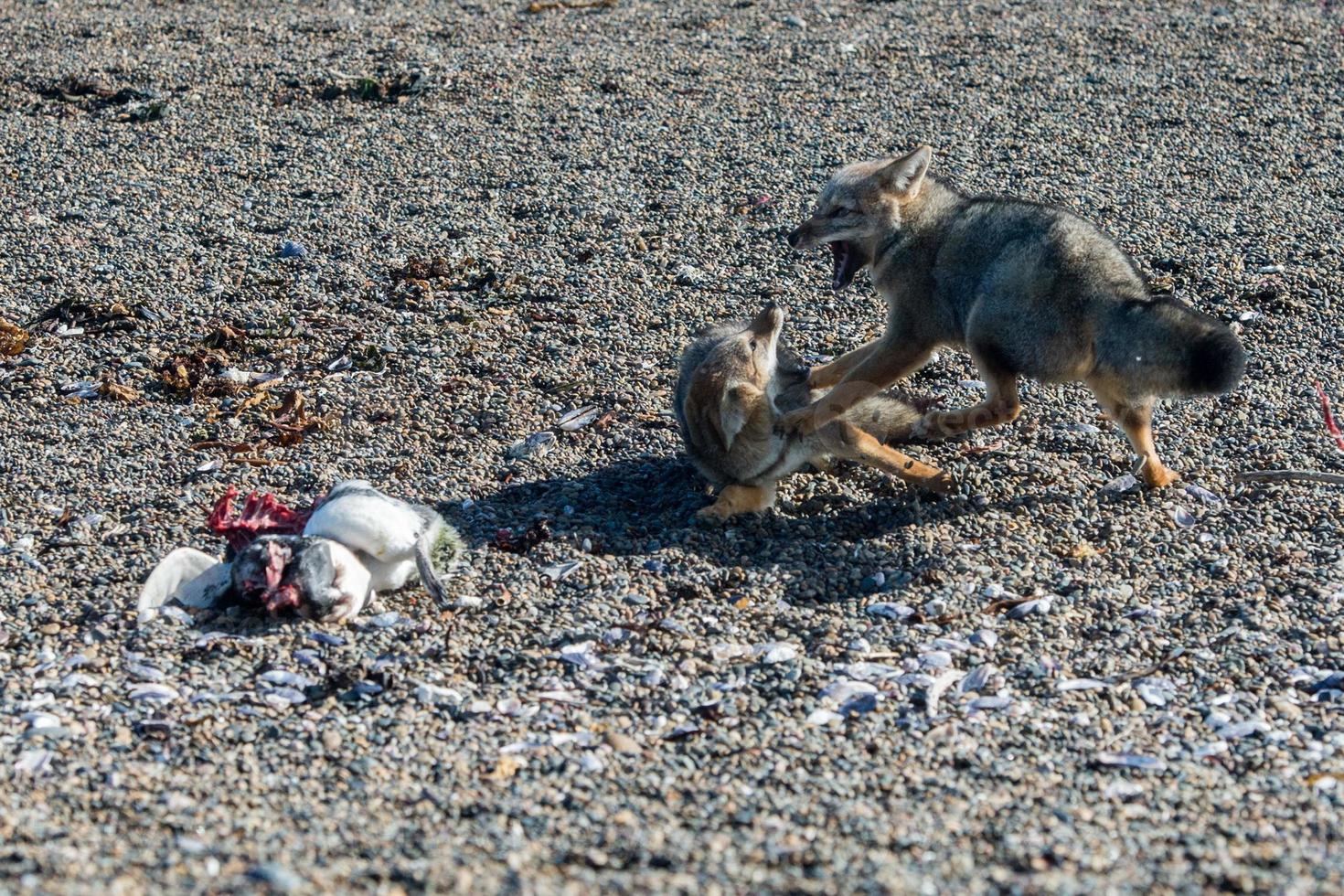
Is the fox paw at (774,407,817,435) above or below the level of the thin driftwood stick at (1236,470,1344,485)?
above

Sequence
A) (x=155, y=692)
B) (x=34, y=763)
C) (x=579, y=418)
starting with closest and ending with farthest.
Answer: (x=34, y=763) → (x=155, y=692) → (x=579, y=418)

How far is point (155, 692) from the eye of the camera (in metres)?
5.23

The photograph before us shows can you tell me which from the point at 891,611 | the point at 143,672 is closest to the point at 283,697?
the point at 143,672

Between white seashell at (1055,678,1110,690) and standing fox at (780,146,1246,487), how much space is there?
60.5 inches

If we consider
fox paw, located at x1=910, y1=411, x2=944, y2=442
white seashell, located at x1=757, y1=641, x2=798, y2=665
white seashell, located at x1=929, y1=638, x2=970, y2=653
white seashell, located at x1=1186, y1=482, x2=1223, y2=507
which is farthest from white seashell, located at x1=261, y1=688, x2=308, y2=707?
white seashell, located at x1=1186, y1=482, x2=1223, y2=507

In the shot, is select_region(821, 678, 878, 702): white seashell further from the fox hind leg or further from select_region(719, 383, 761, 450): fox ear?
the fox hind leg

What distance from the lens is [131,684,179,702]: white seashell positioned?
5.20 metres

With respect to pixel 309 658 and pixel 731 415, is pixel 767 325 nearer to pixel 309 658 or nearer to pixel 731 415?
pixel 731 415

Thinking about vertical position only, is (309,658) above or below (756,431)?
below

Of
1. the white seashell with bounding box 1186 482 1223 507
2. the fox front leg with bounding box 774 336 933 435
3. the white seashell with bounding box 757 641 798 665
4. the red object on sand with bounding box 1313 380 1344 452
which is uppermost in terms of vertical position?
the fox front leg with bounding box 774 336 933 435

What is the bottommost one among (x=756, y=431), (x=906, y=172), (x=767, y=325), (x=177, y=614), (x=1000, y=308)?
(x=177, y=614)

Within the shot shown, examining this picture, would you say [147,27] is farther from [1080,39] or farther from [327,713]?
[327,713]

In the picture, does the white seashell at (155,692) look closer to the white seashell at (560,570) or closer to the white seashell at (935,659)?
the white seashell at (560,570)

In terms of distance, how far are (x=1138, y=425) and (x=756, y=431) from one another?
165cm
